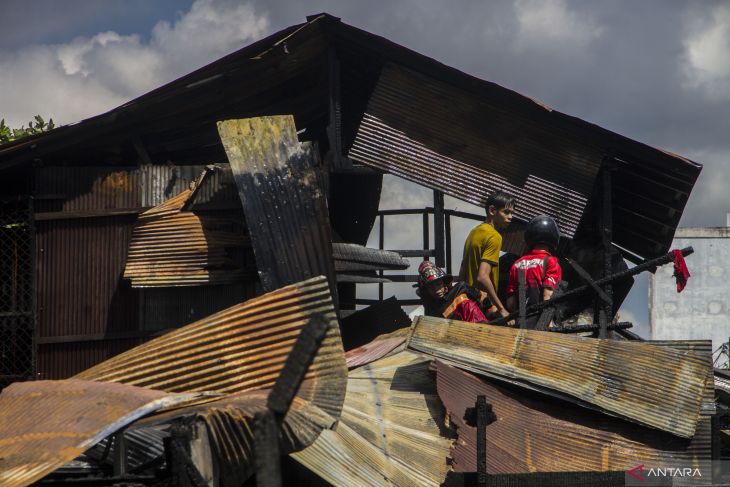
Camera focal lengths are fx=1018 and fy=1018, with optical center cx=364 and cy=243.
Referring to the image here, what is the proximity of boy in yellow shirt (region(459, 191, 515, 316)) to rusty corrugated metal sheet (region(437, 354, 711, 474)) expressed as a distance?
197cm

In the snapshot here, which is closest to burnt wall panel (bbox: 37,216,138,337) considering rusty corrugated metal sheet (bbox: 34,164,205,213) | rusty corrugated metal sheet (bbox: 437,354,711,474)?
rusty corrugated metal sheet (bbox: 34,164,205,213)

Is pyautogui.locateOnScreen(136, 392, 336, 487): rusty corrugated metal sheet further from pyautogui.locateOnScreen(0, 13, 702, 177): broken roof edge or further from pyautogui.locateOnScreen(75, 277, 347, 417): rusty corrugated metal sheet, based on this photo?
pyautogui.locateOnScreen(0, 13, 702, 177): broken roof edge

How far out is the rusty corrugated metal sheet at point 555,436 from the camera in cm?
831

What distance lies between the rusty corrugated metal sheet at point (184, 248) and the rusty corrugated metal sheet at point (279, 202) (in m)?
0.75

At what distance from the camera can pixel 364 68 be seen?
1251 cm

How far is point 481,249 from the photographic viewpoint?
10.9 m

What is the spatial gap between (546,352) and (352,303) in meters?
5.73

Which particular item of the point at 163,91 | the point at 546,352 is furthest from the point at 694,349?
the point at 163,91

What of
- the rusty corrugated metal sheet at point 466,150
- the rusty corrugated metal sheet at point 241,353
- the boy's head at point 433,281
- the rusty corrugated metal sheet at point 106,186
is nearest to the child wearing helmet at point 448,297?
the boy's head at point 433,281

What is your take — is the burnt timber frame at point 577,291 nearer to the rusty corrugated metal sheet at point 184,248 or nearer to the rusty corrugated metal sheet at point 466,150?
the rusty corrugated metal sheet at point 466,150

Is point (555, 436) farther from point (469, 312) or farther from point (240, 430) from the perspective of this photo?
point (240, 430)

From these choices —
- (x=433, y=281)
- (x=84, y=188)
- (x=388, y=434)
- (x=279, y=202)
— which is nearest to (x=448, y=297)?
(x=433, y=281)

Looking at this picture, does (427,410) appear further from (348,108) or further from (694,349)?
(348,108)

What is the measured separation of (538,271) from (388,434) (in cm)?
314
